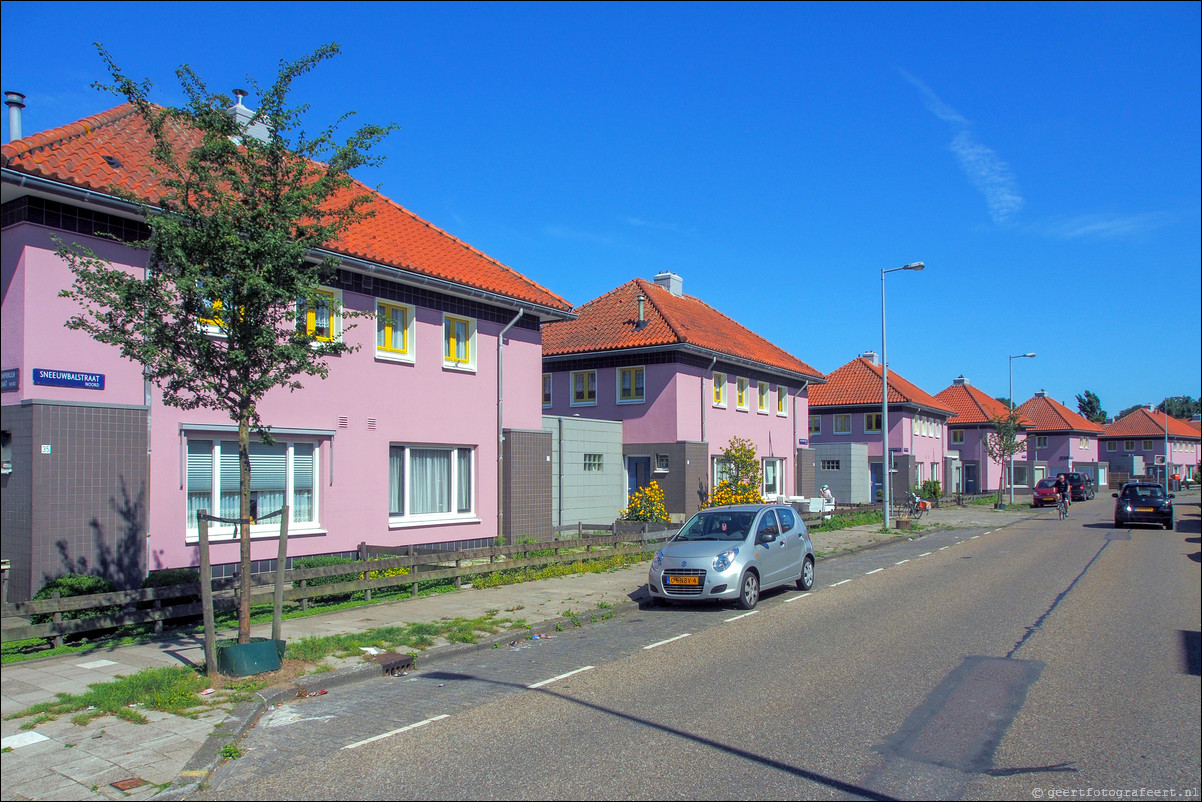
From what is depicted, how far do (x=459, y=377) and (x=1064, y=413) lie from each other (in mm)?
75390

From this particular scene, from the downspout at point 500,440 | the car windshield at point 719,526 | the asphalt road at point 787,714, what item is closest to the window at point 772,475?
the downspout at point 500,440

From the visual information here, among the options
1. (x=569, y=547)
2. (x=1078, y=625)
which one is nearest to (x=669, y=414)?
(x=569, y=547)

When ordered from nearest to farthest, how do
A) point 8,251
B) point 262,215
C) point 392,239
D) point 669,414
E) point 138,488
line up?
1. point 262,215
2. point 8,251
3. point 138,488
4. point 392,239
5. point 669,414

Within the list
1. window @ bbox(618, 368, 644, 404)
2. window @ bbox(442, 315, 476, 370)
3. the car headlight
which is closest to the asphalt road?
the car headlight

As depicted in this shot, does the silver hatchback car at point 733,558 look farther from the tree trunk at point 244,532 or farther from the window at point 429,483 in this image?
the tree trunk at point 244,532

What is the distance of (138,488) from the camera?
11570mm

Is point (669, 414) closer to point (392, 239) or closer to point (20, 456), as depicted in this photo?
point (392, 239)

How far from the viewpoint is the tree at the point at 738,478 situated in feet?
84.7

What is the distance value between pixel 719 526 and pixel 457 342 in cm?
693

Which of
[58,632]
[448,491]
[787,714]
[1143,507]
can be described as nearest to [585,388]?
[448,491]

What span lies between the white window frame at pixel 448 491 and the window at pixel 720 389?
13.3 metres

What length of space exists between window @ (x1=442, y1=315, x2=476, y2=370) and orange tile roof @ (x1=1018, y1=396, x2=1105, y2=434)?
2703 inches

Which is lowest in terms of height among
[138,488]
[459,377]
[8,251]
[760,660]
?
[760,660]

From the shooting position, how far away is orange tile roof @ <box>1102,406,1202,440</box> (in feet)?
289
